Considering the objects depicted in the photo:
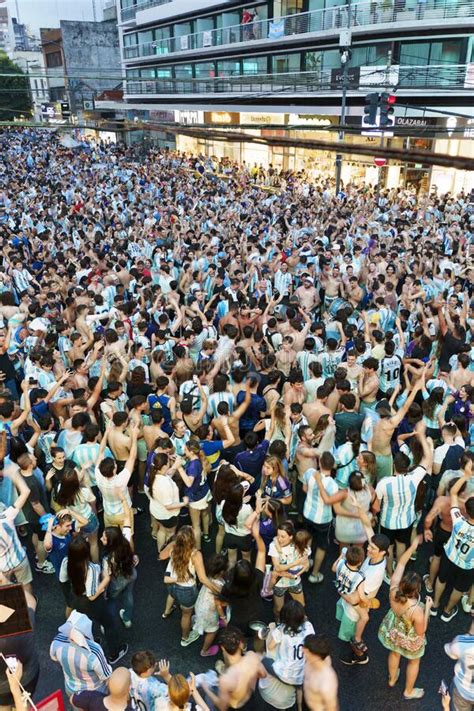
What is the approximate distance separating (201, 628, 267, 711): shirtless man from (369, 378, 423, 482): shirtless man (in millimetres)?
2398

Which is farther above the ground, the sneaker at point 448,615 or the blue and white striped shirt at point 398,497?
the blue and white striped shirt at point 398,497

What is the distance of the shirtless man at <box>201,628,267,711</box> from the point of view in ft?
10.5

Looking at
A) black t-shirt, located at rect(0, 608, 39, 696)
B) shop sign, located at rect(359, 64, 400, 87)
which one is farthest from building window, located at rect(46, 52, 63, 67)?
black t-shirt, located at rect(0, 608, 39, 696)

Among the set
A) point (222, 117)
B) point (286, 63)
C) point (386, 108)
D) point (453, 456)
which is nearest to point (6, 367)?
point (453, 456)

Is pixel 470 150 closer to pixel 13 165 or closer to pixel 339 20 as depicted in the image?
pixel 339 20

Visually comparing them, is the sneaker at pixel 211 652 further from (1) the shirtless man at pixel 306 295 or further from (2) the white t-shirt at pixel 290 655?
(1) the shirtless man at pixel 306 295

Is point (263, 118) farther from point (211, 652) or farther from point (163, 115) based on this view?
point (211, 652)

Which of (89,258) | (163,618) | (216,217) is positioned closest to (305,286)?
(89,258)

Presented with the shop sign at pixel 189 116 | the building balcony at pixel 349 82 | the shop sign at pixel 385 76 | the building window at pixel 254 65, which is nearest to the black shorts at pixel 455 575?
the building balcony at pixel 349 82

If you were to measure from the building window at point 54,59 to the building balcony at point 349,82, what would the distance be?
29897mm

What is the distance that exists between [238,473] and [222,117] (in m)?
37.8

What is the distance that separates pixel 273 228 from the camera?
1334cm

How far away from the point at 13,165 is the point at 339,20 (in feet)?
56.9

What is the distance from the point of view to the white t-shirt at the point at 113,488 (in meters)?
4.53
